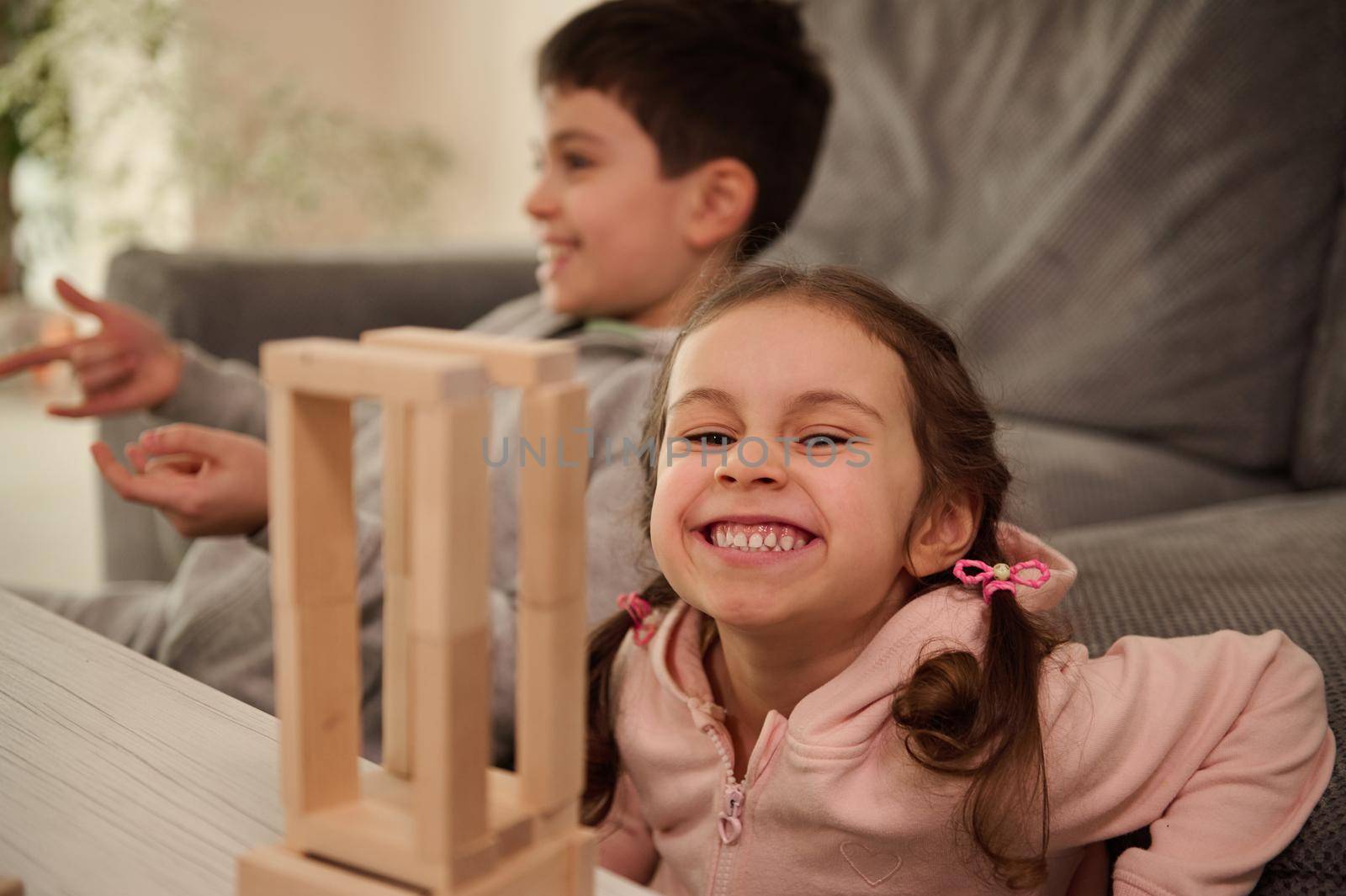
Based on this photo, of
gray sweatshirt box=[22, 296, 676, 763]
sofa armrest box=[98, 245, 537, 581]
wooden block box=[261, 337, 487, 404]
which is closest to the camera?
wooden block box=[261, 337, 487, 404]

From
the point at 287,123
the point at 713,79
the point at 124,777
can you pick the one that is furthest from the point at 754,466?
the point at 287,123

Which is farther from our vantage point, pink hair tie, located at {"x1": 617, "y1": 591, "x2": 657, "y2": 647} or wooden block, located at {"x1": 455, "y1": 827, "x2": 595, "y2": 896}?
pink hair tie, located at {"x1": 617, "y1": 591, "x2": 657, "y2": 647}

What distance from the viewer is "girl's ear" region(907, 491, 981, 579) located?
31.8 inches

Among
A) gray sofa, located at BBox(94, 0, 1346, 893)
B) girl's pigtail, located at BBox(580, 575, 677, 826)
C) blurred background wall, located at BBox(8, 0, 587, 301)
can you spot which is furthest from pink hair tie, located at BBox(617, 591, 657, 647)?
blurred background wall, located at BBox(8, 0, 587, 301)

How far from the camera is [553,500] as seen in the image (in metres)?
0.48

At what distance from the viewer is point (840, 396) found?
76 centimetres

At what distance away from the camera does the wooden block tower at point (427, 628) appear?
17.5 inches

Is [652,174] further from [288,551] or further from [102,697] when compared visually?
[288,551]

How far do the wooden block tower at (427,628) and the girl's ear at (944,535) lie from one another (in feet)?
1.14

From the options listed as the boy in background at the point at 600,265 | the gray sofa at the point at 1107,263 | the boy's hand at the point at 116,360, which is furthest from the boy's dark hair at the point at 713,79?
the boy's hand at the point at 116,360

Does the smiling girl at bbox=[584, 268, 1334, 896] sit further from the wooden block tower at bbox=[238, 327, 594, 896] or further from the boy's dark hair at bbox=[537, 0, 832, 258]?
the boy's dark hair at bbox=[537, 0, 832, 258]

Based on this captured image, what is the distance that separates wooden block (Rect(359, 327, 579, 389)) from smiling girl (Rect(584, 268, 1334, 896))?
10.6 inches

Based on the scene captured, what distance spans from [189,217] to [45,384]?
96 centimetres

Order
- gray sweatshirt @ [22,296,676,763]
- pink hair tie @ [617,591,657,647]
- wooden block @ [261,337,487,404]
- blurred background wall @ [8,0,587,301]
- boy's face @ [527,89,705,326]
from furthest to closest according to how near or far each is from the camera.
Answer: blurred background wall @ [8,0,587,301] → boy's face @ [527,89,705,326] → gray sweatshirt @ [22,296,676,763] → pink hair tie @ [617,591,657,647] → wooden block @ [261,337,487,404]
